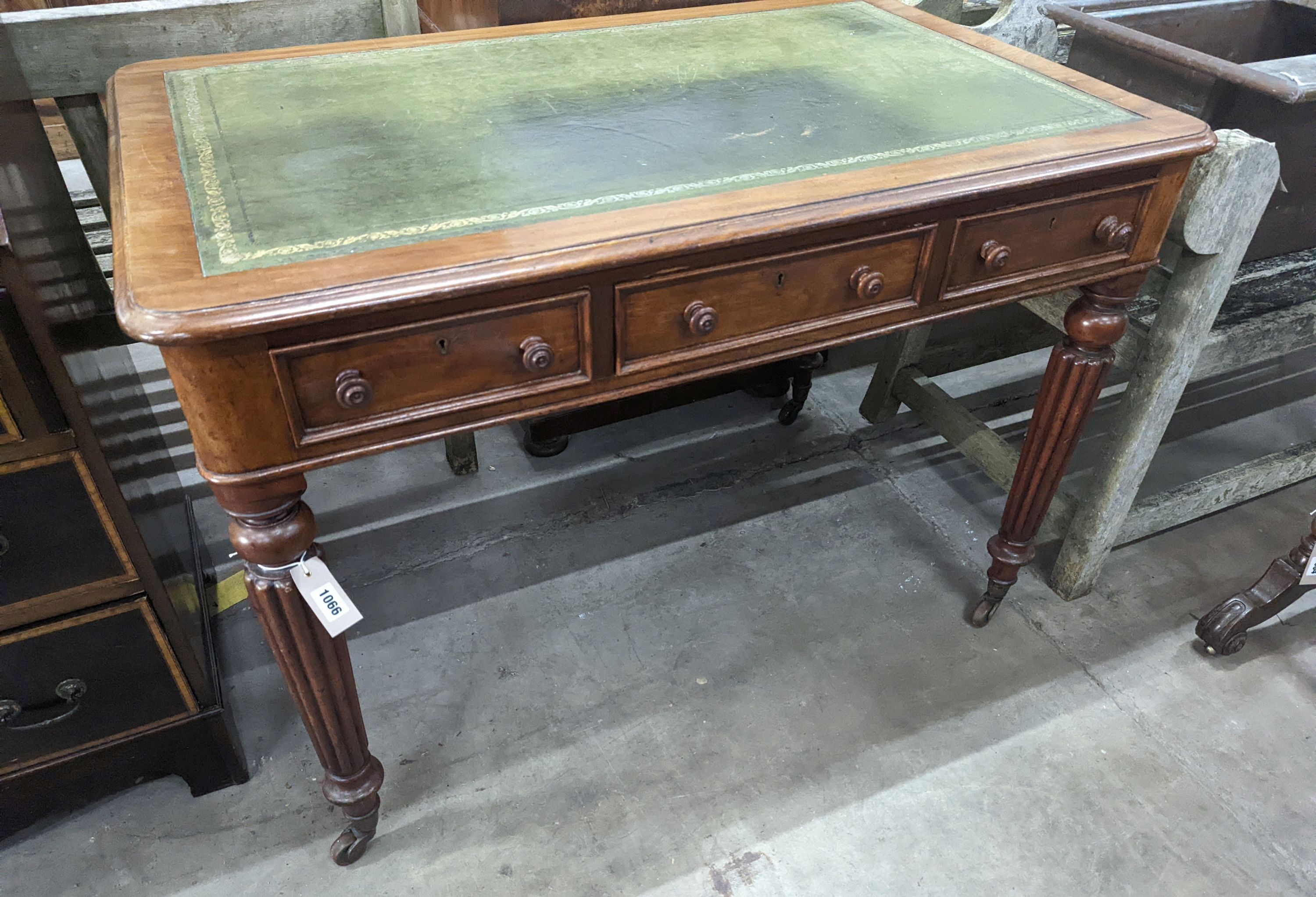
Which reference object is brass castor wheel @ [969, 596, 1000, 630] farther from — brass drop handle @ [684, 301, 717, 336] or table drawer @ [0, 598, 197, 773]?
table drawer @ [0, 598, 197, 773]

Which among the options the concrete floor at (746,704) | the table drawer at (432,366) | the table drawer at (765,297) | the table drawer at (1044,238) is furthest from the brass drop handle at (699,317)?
the concrete floor at (746,704)

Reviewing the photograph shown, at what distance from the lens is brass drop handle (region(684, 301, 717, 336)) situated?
1140mm

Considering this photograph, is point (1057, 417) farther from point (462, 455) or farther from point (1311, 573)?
point (462, 455)

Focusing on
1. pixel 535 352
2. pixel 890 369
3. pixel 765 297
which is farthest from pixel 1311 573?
pixel 535 352

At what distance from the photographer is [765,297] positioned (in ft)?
3.88

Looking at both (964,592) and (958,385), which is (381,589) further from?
(958,385)

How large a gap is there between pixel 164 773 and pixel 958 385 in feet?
7.22

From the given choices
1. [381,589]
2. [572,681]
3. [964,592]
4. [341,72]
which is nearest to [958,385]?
[964,592]

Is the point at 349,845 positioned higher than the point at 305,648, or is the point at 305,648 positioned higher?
the point at 305,648

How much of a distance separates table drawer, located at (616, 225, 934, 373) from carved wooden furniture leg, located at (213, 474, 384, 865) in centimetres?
45

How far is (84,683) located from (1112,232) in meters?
1.69

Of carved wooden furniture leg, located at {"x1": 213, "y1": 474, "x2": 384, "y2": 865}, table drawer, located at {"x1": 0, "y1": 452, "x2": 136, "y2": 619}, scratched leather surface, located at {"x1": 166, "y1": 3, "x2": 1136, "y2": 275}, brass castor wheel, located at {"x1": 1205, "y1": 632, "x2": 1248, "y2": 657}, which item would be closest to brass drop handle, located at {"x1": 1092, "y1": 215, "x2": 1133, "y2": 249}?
scratched leather surface, located at {"x1": 166, "y1": 3, "x2": 1136, "y2": 275}

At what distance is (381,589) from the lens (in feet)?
6.51

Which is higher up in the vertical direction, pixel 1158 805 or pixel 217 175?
pixel 217 175
